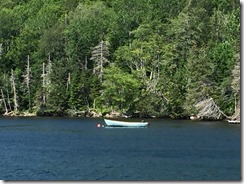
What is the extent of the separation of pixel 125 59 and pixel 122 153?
48248 millimetres

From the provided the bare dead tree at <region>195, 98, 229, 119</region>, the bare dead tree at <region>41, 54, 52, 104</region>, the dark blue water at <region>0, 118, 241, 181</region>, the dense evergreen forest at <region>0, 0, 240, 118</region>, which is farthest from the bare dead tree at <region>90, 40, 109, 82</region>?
the dark blue water at <region>0, 118, 241, 181</region>

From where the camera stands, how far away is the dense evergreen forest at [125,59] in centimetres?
8369

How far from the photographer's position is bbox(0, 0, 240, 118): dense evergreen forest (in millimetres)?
83688

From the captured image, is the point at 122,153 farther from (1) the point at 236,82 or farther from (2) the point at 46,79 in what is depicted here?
(2) the point at 46,79

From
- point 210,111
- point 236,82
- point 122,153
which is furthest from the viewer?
point 210,111

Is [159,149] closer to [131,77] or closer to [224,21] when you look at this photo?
[131,77]

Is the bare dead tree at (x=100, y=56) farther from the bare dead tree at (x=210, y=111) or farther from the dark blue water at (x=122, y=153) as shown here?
the dark blue water at (x=122, y=153)

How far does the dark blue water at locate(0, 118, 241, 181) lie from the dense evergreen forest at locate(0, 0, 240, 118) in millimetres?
13755

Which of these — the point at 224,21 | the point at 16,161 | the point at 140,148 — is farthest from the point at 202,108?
the point at 16,161

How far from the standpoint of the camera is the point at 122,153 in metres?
47.3

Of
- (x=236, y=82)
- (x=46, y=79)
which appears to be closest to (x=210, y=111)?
(x=236, y=82)

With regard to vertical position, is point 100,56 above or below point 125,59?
above

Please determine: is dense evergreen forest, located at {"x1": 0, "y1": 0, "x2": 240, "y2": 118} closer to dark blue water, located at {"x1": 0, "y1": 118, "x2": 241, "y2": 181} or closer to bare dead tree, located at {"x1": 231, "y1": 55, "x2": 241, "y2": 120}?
bare dead tree, located at {"x1": 231, "y1": 55, "x2": 241, "y2": 120}

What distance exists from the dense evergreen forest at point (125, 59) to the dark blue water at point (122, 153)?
1375 cm
